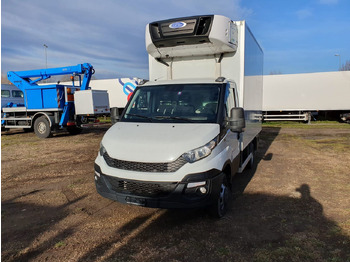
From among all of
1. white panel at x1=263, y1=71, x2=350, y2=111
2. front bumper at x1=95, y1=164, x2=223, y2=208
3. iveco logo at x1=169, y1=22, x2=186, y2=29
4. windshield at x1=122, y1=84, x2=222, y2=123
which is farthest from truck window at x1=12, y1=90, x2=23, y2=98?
white panel at x1=263, y1=71, x2=350, y2=111

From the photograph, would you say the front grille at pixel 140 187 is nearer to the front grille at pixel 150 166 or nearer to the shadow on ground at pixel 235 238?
the front grille at pixel 150 166

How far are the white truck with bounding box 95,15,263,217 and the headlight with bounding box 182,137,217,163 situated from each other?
0.01 meters

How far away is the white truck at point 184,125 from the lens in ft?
11.3

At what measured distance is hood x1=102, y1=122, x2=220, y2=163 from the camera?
3465mm

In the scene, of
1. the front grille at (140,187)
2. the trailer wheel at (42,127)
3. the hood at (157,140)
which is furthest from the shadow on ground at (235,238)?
the trailer wheel at (42,127)

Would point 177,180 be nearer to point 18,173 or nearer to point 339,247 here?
point 339,247

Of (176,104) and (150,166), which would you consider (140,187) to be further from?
(176,104)

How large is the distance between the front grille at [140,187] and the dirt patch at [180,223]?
620mm

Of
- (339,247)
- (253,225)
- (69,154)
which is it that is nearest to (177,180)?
(253,225)

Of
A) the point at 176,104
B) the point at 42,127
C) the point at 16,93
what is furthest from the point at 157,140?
the point at 16,93

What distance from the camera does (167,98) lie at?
4574mm

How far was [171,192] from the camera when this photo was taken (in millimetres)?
3416

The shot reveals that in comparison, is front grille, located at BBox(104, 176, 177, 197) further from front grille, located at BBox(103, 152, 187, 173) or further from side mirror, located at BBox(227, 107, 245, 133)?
side mirror, located at BBox(227, 107, 245, 133)

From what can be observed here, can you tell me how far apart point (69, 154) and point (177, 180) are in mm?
6865
